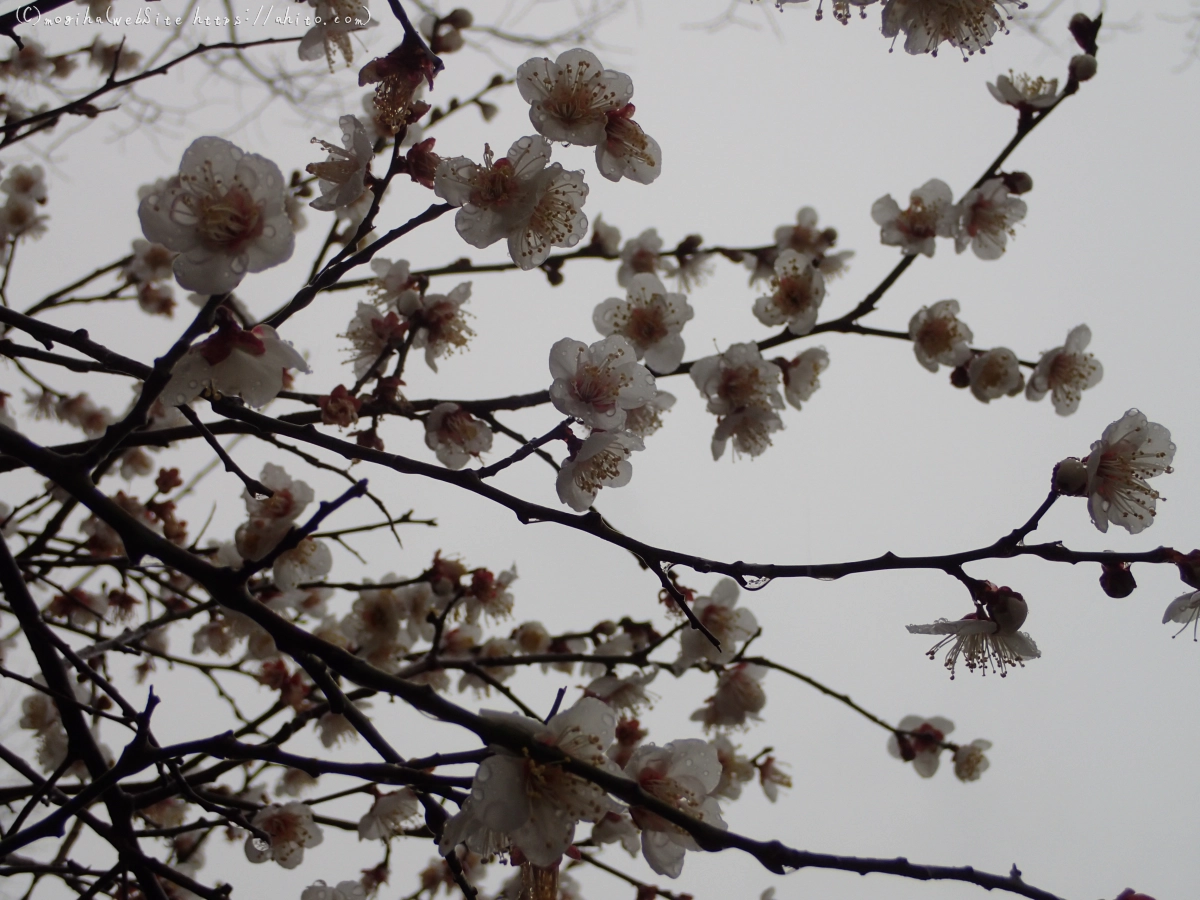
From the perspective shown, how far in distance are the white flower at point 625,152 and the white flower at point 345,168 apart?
43cm

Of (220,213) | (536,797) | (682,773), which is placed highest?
(220,213)

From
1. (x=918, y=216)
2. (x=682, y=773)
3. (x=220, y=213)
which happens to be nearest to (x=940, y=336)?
(x=918, y=216)

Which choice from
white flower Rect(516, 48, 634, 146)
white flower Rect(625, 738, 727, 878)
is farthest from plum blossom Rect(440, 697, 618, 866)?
white flower Rect(516, 48, 634, 146)

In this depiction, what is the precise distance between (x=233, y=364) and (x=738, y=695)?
5.78 feet

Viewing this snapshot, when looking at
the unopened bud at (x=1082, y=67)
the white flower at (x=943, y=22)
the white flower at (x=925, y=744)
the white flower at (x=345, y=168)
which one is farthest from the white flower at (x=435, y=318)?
the white flower at (x=925, y=744)

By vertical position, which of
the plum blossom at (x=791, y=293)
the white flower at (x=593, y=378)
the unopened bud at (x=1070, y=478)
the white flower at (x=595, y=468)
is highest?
the plum blossom at (x=791, y=293)

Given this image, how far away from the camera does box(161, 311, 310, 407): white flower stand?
3.95ft

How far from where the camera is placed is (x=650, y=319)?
2248mm

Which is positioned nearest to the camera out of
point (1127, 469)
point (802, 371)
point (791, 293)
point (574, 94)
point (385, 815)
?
point (1127, 469)

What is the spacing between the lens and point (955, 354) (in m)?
2.48

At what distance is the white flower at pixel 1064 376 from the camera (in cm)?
250

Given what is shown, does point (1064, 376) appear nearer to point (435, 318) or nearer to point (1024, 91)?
point (1024, 91)

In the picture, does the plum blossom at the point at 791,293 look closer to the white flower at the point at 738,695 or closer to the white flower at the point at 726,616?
→ the white flower at the point at 726,616

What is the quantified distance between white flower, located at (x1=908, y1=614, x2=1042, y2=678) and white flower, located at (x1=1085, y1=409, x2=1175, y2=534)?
0.24 metres
